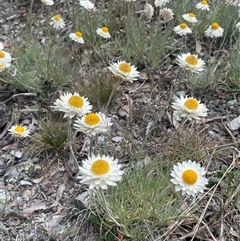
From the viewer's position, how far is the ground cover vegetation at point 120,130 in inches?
87.1

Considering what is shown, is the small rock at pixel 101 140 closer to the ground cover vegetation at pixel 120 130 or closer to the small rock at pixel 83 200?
the ground cover vegetation at pixel 120 130

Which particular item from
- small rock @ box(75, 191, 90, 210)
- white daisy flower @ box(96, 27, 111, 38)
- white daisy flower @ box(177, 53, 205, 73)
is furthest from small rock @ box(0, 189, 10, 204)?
white daisy flower @ box(96, 27, 111, 38)

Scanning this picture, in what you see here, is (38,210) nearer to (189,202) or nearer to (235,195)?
(189,202)

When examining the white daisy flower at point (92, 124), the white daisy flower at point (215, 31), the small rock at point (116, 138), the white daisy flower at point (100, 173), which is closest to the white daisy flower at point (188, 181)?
the white daisy flower at point (100, 173)

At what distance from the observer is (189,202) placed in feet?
7.86

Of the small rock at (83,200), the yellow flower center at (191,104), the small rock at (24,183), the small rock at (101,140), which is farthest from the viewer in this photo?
the small rock at (101,140)

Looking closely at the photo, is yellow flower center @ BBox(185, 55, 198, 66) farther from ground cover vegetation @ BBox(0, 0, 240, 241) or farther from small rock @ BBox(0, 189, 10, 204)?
small rock @ BBox(0, 189, 10, 204)

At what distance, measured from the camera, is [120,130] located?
2.91 m

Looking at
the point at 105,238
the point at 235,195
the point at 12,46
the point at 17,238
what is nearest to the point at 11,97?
the point at 12,46

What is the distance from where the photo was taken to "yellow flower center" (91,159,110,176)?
1793mm

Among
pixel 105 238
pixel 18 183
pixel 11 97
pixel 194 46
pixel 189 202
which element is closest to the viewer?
pixel 105 238

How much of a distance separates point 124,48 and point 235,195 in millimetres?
1501

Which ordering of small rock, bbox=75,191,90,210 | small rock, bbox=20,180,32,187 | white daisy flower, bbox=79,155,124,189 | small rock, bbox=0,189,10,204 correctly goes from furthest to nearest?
small rock, bbox=20,180,32,187 < small rock, bbox=0,189,10,204 < small rock, bbox=75,191,90,210 < white daisy flower, bbox=79,155,124,189

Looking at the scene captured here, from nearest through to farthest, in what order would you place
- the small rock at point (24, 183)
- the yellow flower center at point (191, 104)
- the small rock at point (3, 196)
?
the yellow flower center at point (191, 104) < the small rock at point (3, 196) < the small rock at point (24, 183)
